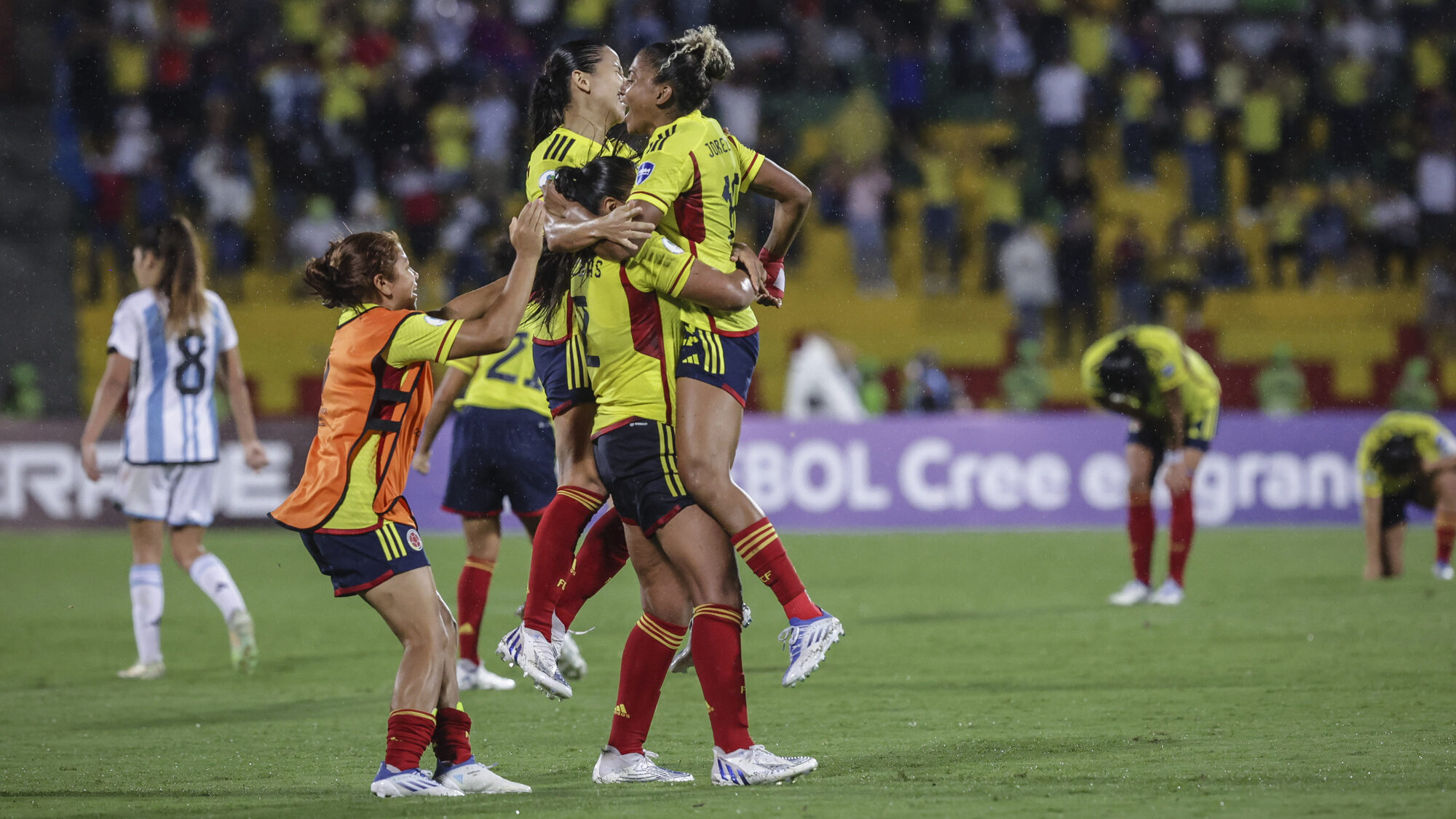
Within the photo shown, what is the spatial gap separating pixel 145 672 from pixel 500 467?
224cm

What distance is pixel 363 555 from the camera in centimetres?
510

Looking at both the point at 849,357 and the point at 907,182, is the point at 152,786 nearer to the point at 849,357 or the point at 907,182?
the point at 849,357

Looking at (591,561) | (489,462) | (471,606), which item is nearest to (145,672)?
(471,606)

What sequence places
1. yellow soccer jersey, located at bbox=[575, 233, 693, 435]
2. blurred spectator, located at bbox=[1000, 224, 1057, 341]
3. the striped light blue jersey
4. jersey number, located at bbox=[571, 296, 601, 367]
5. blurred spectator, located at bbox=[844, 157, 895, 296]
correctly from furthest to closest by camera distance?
1. blurred spectator, located at bbox=[844, 157, 895, 296]
2. blurred spectator, located at bbox=[1000, 224, 1057, 341]
3. the striped light blue jersey
4. jersey number, located at bbox=[571, 296, 601, 367]
5. yellow soccer jersey, located at bbox=[575, 233, 693, 435]

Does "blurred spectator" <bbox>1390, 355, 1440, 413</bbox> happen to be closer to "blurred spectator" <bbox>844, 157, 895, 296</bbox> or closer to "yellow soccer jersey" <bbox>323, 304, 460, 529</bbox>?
"blurred spectator" <bbox>844, 157, 895, 296</bbox>

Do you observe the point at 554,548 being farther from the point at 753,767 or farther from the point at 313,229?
the point at 313,229

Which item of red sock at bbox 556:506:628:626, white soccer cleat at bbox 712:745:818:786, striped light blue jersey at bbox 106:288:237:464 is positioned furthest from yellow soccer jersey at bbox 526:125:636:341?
striped light blue jersey at bbox 106:288:237:464

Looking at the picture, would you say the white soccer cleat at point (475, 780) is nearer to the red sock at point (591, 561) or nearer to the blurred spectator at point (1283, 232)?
the red sock at point (591, 561)

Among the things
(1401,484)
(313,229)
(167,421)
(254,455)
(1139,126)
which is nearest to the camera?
(254,455)

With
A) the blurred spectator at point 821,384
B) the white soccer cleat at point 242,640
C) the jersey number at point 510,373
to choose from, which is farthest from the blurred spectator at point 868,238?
the white soccer cleat at point 242,640

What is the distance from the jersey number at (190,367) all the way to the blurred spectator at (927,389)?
1102 cm

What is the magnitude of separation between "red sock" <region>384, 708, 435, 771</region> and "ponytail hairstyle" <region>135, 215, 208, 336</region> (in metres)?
4.19

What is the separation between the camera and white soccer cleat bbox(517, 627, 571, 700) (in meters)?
5.57

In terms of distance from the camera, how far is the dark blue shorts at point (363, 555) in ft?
16.7
